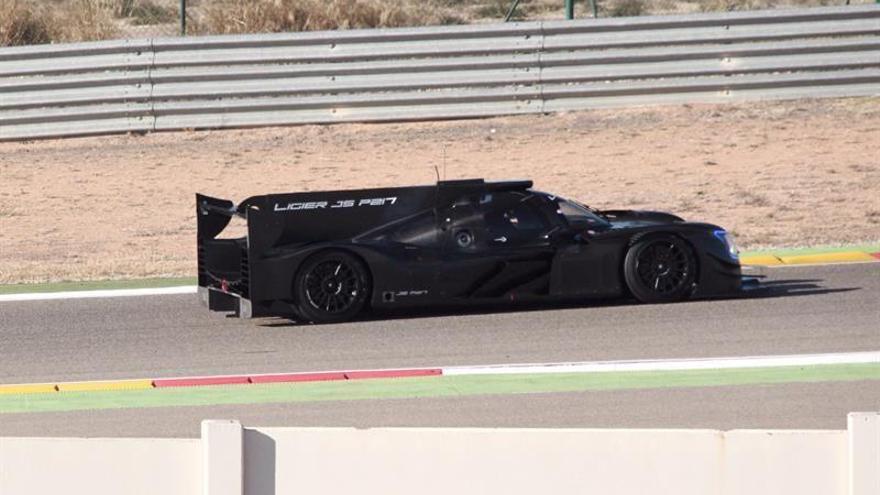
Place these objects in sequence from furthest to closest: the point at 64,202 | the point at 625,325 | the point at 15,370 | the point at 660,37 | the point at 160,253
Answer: the point at 660,37 < the point at 64,202 < the point at 160,253 < the point at 625,325 < the point at 15,370

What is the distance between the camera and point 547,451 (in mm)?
5520

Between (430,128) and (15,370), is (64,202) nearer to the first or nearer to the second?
(430,128)

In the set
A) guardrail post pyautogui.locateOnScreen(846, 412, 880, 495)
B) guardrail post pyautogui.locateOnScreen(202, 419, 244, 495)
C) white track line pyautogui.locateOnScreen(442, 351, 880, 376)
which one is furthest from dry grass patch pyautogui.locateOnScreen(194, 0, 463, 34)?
guardrail post pyautogui.locateOnScreen(846, 412, 880, 495)

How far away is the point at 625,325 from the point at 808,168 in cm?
816

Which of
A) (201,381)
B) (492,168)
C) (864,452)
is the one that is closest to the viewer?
(864,452)

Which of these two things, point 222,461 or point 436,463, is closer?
point 222,461

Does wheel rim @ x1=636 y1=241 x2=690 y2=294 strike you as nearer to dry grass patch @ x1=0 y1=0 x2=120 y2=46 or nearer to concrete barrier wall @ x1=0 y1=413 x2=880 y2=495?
concrete barrier wall @ x1=0 y1=413 x2=880 y2=495

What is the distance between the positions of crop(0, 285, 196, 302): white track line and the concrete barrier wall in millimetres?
8859

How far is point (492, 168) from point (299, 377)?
360 inches

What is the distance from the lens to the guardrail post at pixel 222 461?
17.7ft

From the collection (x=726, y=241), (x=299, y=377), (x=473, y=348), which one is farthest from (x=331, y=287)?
(x=726, y=241)

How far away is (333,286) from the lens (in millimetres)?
12633

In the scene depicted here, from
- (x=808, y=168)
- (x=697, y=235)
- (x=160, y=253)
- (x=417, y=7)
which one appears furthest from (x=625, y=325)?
(x=417, y=7)

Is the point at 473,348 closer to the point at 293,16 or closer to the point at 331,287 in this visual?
the point at 331,287
